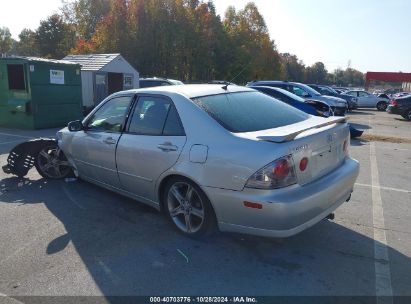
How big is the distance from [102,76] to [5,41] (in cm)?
8143

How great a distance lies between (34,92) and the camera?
36.9 feet

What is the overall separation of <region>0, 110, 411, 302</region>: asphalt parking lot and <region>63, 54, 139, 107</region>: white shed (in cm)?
1204

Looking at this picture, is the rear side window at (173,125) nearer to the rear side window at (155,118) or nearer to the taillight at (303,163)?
the rear side window at (155,118)

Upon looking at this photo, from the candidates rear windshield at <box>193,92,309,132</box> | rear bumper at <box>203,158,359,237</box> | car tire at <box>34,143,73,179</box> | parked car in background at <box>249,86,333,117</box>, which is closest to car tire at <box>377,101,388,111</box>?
parked car in background at <box>249,86,333,117</box>

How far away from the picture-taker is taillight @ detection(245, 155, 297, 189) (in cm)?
309

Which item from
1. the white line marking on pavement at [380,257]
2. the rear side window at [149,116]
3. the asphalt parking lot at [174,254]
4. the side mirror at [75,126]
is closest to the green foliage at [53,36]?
the side mirror at [75,126]

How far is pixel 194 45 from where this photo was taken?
36.8 m

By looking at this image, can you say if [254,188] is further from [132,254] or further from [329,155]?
[132,254]

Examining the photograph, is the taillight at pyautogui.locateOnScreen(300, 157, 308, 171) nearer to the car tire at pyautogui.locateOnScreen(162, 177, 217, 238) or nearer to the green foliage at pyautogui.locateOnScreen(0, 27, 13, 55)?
the car tire at pyautogui.locateOnScreen(162, 177, 217, 238)

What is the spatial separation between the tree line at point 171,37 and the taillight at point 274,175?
13.4 m

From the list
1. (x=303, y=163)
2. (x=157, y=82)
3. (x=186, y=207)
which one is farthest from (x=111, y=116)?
(x=157, y=82)

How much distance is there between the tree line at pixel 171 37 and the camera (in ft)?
103

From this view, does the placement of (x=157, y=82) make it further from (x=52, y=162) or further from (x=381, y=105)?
(x=381, y=105)

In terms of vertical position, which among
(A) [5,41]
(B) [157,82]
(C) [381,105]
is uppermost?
(A) [5,41]
